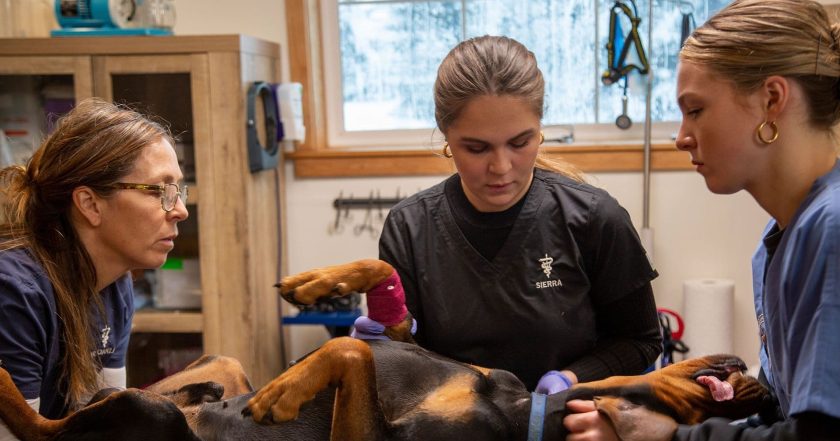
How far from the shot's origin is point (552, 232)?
1706mm

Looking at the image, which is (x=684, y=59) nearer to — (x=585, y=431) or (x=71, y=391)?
(x=585, y=431)

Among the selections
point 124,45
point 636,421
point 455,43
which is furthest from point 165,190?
point 455,43

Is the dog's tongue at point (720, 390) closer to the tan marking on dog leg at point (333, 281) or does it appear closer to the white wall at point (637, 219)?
the tan marking on dog leg at point (333, 281)

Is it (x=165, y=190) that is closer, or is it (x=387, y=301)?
(x=387, y=301)

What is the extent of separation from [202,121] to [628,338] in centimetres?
200

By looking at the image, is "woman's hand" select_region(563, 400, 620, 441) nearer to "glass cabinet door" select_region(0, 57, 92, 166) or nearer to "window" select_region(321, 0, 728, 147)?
"window" select_region(321, 0, 728, 147)

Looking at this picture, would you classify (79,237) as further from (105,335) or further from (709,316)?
(709,316)

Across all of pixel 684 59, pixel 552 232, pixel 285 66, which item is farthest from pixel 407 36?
pixel 684 59

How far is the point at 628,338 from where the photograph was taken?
1.72 m

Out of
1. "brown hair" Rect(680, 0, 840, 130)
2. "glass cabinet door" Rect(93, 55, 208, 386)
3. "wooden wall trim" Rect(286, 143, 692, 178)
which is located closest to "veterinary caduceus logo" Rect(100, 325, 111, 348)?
"brown hair" Rect(680, 0, 840, 130)

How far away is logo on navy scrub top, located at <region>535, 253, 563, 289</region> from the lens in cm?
168

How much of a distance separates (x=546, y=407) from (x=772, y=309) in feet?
1.30

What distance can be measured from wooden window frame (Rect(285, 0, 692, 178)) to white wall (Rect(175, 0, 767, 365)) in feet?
0.14

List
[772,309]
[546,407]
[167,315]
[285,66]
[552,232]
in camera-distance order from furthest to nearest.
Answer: [285,66] < [167,315] < [552,232] < [546,407] < [772,309]
